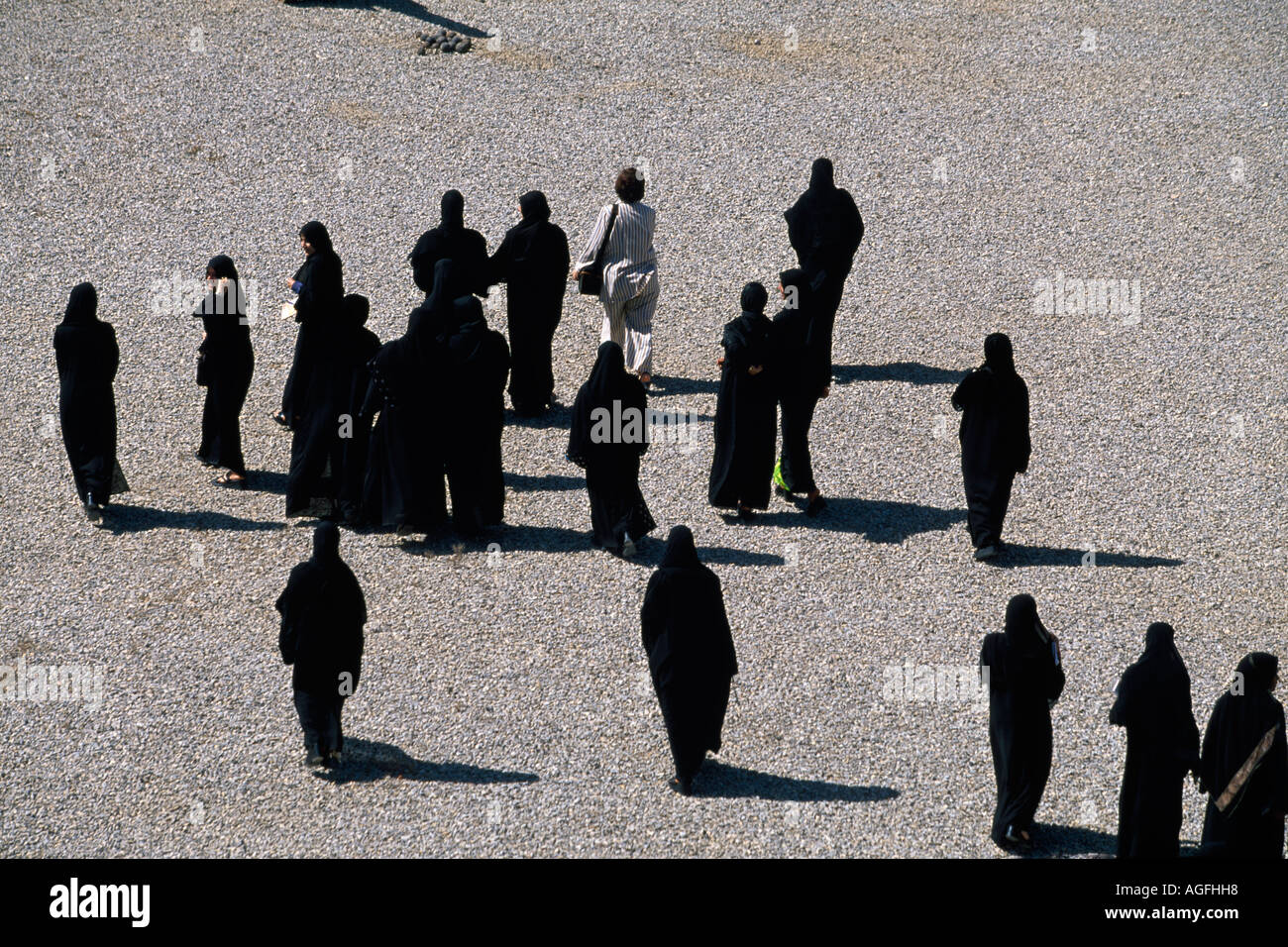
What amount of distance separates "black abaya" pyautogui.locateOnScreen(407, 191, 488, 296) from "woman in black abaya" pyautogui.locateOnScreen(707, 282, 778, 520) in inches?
90.0

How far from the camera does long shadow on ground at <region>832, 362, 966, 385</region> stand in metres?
14.6

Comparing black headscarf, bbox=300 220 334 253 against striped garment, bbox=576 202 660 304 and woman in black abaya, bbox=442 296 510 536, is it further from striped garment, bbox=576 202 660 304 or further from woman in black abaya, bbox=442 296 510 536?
striped garment, bbox=576 202 660 304

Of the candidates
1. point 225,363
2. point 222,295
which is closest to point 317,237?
point 222,295

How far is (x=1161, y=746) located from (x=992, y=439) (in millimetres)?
3488

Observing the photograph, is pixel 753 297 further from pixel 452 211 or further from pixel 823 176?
pixel 452 211

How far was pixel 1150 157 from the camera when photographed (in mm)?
18359

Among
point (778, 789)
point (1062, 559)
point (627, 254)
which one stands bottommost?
point (778, 789)

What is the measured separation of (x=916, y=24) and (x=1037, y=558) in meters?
10.9

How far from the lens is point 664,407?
14164 mm

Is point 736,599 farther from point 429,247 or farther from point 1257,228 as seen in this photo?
point 1257,228

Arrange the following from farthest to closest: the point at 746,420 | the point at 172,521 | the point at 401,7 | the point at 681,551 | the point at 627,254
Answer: the point at 401,7 < the point at 627,254 < the point at 746,420 < the point at 172,521 < the point at 681,551

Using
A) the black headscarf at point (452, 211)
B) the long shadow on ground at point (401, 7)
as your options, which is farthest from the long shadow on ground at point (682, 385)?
the long shadow on ground at point (401, 7)

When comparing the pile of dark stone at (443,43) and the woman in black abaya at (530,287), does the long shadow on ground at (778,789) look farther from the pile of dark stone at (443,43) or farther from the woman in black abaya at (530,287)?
the pile of dark stone at (443,43)

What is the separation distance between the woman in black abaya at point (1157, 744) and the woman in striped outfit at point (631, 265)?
6.15 m
